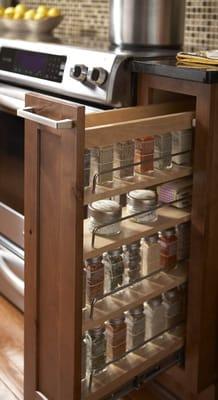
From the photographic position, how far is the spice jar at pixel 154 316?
1547mm

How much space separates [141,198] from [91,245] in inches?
8.3

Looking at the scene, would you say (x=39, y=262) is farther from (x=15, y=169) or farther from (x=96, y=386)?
(x=15, y=169)

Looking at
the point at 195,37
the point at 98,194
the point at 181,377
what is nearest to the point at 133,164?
the point at 98,194

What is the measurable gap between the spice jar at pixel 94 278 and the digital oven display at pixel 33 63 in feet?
2.06

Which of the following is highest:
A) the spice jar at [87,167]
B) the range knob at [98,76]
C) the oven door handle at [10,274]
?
the range knob at [98,76]

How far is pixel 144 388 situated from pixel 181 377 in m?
0.17

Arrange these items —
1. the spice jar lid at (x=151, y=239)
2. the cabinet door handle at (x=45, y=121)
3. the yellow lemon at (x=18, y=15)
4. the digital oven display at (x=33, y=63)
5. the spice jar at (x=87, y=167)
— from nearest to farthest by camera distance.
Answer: the cabinet door handle at (x=45, y=121)
the spice jar at (x=87, y=167)
the spice jar lid at (x=151, y=239)
the digital oven display at (x=33, y=63)
the yellow lemon at (x=18, y=15)

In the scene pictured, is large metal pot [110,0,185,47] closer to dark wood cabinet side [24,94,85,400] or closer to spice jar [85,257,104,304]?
dark wood cabinet side [24,94,85,400]

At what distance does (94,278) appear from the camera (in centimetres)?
136

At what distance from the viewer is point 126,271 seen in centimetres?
147

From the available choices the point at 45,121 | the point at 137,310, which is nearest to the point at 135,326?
the point at 137,310

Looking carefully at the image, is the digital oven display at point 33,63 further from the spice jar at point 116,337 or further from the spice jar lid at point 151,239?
the spice jar at point 116,337

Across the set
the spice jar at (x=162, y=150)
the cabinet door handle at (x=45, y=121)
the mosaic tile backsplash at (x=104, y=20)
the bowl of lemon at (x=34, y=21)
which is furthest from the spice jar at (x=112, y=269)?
the bowl of lemon at (x=34, y=21)

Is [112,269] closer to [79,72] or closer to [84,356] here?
[84,356]
